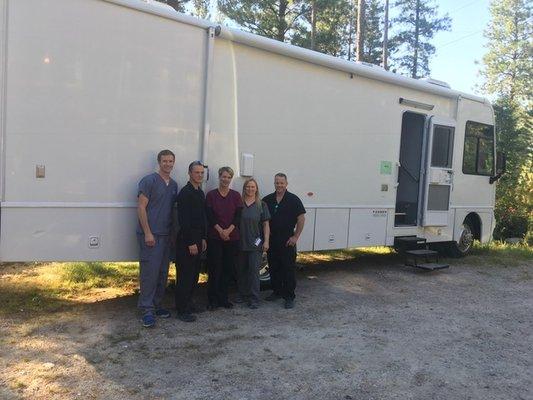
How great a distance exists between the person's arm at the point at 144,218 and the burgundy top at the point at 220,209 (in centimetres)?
74

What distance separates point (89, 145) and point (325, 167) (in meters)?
3.25

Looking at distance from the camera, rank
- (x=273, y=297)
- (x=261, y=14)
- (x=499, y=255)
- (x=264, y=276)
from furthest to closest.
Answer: (x=261, y=14) → (x=499, y=255) → (x=264, y=276) → (x=273, y=297)

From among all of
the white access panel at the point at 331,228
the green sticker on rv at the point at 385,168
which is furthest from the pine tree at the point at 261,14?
the white access panel at the point at 331,228

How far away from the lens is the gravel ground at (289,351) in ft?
12.6

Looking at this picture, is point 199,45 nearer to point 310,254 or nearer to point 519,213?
point 310,254

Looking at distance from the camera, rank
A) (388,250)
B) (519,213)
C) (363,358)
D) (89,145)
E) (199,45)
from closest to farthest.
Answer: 1. (363,358)
2. (89,145)
3. (199,45)
4. (388,250)
5. (519,213)

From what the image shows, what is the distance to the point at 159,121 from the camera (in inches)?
211

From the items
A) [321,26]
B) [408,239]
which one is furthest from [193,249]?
[321,26]

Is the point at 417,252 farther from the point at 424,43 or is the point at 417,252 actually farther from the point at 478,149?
the point at 424,43

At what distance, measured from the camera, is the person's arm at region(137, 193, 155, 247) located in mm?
4996

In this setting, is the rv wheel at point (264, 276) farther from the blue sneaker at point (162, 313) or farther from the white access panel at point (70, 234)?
the white access panel at point (70, 234)

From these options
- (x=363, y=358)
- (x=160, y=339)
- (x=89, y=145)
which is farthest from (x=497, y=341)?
(x=89, y=145)

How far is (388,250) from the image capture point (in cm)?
1037

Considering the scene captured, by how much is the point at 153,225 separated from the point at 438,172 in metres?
5.28
